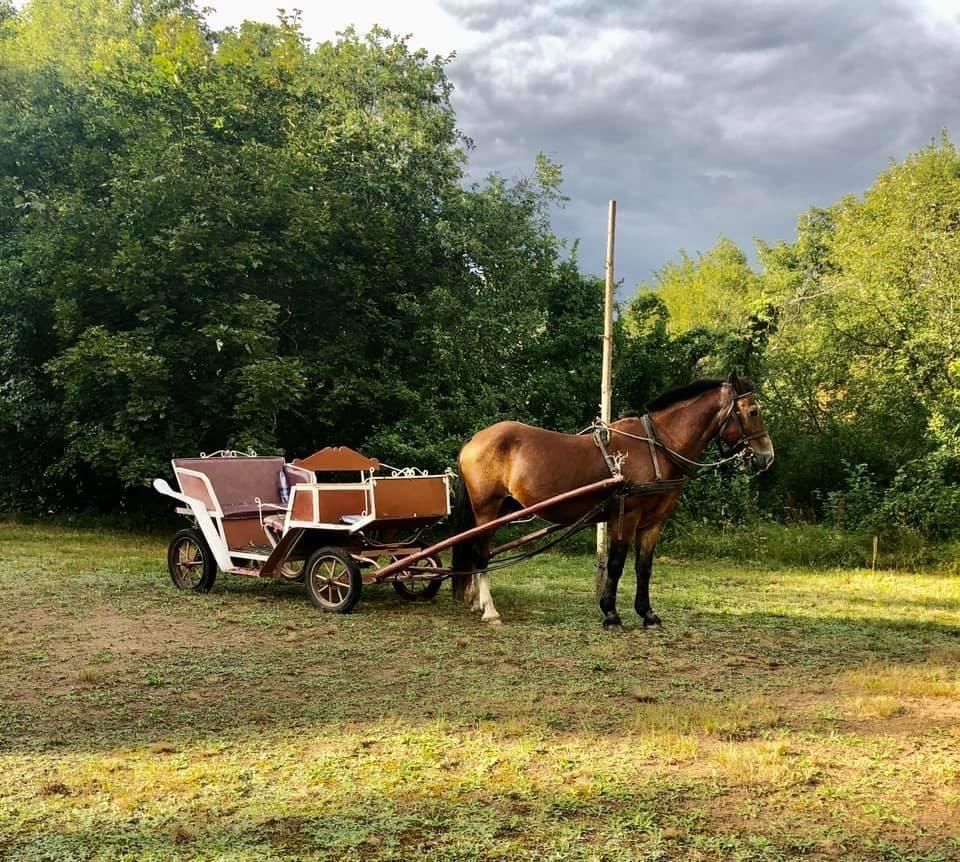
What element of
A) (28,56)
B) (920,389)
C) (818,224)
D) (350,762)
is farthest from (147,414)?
(818,224)

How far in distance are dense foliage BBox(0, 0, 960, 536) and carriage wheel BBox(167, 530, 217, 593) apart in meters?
4.84

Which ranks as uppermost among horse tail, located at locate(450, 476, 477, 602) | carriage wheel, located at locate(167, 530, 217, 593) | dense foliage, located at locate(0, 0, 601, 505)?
dense foliage, located at locate(0, 0, 601, 505)

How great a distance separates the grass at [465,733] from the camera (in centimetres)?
318

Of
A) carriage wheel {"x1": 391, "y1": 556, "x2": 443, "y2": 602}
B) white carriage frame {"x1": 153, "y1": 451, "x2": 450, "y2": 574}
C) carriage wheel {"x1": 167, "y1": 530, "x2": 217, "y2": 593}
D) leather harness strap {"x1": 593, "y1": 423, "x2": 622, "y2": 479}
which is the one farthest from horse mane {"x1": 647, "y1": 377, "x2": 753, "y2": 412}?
carriage wheel {"x1": 167, "y1": 530, "x2": 217, "y2": 593}

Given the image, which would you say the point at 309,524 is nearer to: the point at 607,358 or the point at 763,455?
the point at 607,358

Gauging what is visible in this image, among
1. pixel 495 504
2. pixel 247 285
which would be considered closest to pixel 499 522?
pixel 495 504

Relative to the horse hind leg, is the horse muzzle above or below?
above

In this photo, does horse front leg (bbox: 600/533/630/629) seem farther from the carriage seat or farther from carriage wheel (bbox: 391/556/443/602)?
the carriage seat

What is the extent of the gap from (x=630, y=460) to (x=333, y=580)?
106 inches

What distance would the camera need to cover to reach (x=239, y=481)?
8.86 m

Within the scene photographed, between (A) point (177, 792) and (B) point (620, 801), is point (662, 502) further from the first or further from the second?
(A) point (177, 792)

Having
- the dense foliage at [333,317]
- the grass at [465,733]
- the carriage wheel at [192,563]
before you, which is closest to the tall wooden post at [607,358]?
the grass at [465,733]

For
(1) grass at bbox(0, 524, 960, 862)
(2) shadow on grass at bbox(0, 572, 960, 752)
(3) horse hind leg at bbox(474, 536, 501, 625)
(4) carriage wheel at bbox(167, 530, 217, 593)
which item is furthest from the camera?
(4) carriage wheel at bbox(167, 530, 217, 593)

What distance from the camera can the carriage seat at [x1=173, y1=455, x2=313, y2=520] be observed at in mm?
8508
